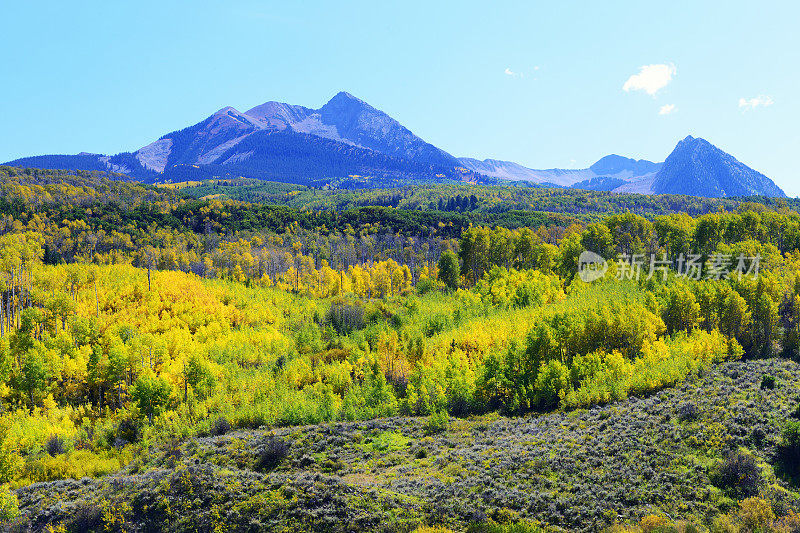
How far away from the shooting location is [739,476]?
82.3ft

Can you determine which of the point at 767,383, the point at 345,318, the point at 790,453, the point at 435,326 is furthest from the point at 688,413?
the point at 345,318

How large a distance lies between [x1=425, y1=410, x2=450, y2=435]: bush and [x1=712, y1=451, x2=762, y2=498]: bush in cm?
1882

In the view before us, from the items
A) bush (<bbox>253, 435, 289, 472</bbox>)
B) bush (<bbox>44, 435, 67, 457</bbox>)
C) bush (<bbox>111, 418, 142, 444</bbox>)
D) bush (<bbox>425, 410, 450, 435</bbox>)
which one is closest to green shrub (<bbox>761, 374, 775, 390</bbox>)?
bush (<bbox>425, 410, 450, 435</bbox>)

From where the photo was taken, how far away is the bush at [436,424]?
126ft

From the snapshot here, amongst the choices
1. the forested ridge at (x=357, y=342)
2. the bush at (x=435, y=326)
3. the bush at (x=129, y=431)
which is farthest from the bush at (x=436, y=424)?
the bush at (x=435, y=326)

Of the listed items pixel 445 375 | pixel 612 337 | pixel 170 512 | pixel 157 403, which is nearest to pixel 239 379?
pixel 157 403

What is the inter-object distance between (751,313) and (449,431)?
3831cm

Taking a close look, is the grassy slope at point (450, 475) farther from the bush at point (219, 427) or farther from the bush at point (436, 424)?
the bush at point (219, 427)

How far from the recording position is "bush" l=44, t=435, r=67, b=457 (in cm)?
3803

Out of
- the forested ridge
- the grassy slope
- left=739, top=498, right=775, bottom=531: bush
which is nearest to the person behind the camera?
left=739, top=498, right=775, bottom=531: bush

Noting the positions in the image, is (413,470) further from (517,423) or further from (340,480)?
(517,423)

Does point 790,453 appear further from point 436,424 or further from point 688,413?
point 436,424

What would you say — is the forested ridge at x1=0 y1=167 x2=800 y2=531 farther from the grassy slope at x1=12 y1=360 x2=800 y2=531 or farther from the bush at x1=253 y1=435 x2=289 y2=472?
the grassy slope at x1=12 y1=360 x2=800 y2=531

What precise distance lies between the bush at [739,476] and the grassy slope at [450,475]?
57 centimetres
